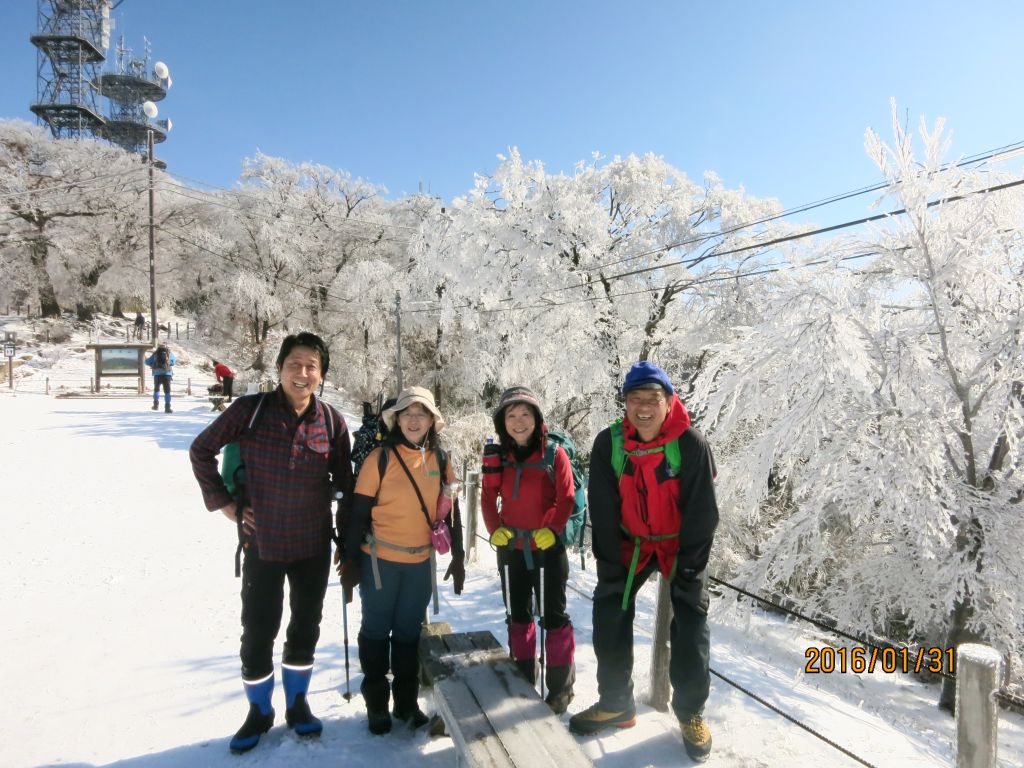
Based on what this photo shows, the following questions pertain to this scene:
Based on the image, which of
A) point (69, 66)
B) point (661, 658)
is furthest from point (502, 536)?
point (69, 66)

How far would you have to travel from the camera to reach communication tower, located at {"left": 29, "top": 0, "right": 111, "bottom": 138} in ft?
139

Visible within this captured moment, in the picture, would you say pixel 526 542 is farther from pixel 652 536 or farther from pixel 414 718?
pixel 414 718

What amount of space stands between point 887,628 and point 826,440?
310 cm

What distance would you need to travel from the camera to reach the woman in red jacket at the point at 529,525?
9.68 feet

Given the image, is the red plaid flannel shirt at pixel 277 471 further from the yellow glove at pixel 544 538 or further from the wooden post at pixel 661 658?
the wooden post at pixel 661 658

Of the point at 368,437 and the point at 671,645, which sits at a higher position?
the point at 368,437

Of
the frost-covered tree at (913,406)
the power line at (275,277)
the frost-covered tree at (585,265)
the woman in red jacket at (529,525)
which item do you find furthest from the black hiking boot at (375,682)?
the power line at (275,277)

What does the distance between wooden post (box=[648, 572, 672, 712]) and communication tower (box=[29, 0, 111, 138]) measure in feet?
186

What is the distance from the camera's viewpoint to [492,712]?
7.73ft

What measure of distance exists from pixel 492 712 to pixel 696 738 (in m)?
1.04

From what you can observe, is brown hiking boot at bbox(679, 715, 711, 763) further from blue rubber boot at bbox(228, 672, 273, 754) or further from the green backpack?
blue rubber boot at bbox(228, 672, 273, 754)

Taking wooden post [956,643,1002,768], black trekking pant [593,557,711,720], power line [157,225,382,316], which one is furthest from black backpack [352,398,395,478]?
power line [157,225,382,316]

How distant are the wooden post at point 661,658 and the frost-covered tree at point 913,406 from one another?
14.0 ft
